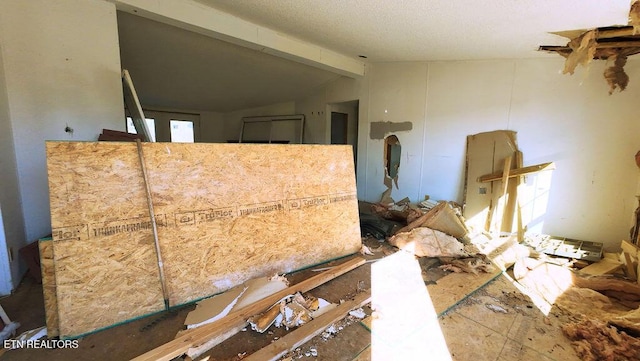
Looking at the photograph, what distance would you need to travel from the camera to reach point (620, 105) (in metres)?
3.71

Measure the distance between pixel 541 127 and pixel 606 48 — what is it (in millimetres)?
1210

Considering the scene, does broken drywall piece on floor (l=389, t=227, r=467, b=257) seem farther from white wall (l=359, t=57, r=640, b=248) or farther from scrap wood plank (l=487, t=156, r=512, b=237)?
white wall (l=359, t=57, r=640, b=248)

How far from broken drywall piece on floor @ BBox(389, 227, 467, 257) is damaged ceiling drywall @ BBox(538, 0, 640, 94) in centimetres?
274

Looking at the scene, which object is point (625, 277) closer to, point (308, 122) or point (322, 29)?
point (322, 29)

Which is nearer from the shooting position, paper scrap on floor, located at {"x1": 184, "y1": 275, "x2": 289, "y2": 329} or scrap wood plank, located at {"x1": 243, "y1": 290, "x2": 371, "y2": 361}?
scrap wood plank, located at {"x1": 243, "y1": 290, "x2": 371, "y2": 361}

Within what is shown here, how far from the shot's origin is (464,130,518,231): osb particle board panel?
453cm

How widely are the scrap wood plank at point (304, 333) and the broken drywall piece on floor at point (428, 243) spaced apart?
4.51 ft

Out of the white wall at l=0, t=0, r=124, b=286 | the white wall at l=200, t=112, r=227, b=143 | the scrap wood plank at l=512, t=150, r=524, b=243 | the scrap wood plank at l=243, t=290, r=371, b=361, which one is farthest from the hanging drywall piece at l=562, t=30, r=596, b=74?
the white wall at l=200, t=112, r=227, b=143

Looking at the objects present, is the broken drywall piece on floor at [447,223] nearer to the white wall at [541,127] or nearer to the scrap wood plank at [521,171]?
the scrap wood plank at [521,171]

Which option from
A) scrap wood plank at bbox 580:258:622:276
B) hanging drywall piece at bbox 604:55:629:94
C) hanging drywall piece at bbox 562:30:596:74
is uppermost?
hanging drywall piece at bbox 562:30:596:74

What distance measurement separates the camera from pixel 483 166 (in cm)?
472

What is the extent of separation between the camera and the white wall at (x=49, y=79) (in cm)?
249

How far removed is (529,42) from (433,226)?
2.80m

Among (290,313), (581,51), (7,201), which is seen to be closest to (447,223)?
(290,313)
